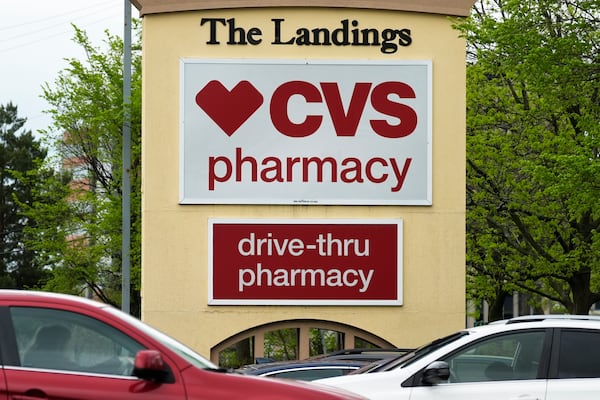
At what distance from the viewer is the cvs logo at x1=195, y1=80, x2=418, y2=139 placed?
1911cm

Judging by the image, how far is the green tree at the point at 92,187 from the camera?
35.1 meters

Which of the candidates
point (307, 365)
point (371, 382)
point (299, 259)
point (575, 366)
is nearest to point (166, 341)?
point (371, 382)

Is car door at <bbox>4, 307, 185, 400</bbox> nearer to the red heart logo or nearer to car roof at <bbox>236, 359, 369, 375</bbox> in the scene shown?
car roof at <bbox>236, 359, 369, 375</bbox>

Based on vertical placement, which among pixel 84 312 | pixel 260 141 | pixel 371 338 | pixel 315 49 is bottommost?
pixel 371 338

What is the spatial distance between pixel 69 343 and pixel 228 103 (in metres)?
11.6

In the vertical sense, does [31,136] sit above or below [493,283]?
above

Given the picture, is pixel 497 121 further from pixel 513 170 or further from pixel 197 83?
pixel 197 83

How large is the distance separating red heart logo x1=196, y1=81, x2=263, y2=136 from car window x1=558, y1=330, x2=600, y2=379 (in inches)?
370

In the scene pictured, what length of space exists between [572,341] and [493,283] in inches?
880

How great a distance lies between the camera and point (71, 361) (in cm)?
768

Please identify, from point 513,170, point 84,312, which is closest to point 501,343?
point 84,312

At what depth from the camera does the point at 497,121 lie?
30578 millimetres

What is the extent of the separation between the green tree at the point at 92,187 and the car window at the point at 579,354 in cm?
2412

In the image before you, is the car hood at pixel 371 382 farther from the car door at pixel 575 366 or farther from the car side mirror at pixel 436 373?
the car door at pixel 575 366
